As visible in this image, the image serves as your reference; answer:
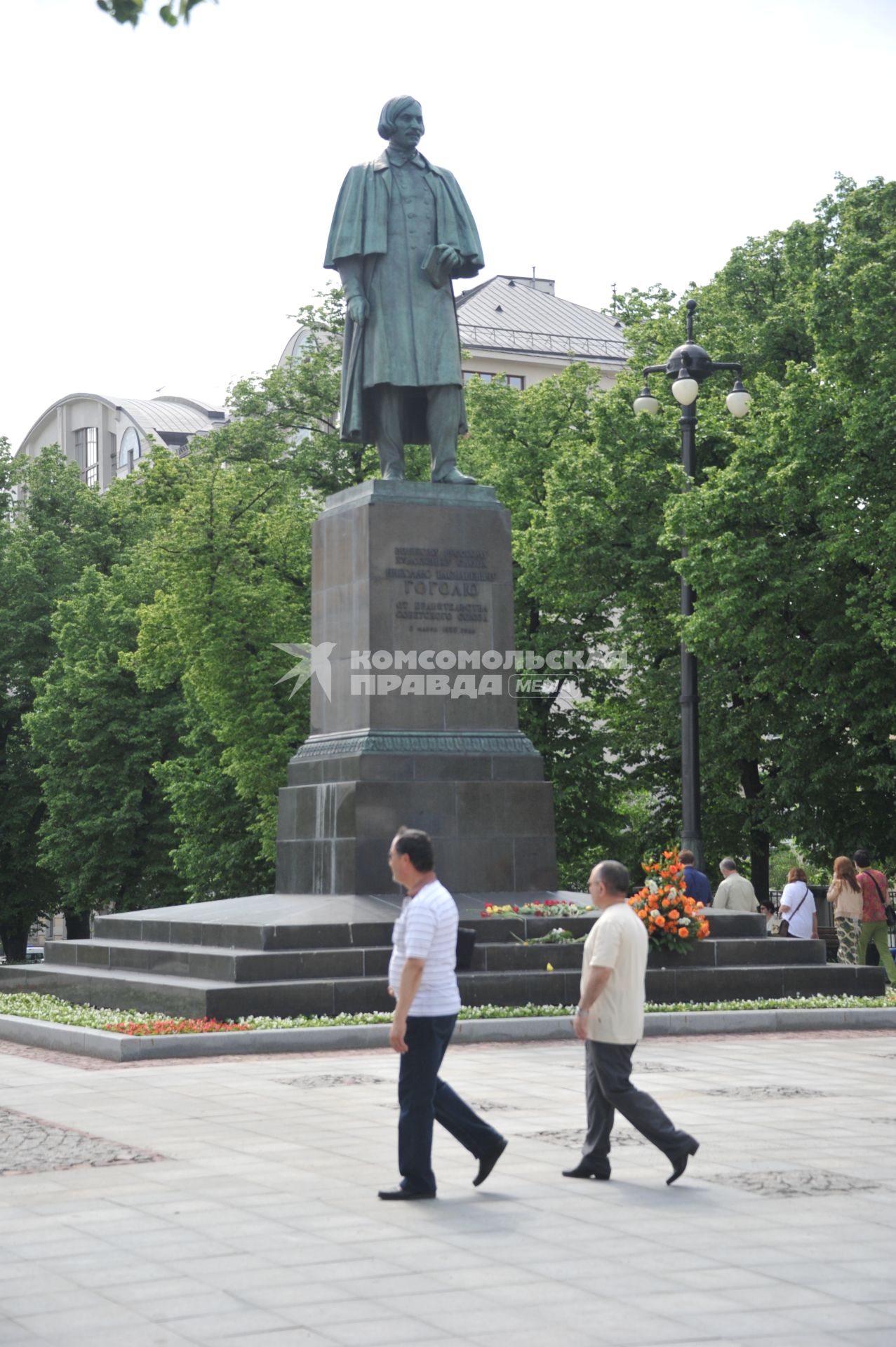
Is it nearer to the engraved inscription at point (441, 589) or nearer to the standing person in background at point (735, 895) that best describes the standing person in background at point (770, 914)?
the standing person in background at point (735, 895)

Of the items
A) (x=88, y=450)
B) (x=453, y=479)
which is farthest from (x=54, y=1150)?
(x=88, y=450)

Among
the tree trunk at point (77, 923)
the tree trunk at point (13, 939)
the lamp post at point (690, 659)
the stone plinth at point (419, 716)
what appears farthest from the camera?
the tree trunk at point (13, 939)

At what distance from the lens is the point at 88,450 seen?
281 ft

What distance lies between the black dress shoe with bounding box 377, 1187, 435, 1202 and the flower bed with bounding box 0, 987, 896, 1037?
6187mm

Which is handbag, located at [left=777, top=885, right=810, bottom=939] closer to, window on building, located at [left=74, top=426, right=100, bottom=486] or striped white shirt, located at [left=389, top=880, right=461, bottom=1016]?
striped white shirt, located at [left=389, top=880, right=461, bottom=1016]

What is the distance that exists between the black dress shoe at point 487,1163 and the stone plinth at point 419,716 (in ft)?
28.9

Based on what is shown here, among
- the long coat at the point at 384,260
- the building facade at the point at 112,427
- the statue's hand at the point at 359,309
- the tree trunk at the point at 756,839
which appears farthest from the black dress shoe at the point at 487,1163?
the building facade at the point at 112,427

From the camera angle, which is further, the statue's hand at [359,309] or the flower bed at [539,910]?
the statue's hand at [359,309]

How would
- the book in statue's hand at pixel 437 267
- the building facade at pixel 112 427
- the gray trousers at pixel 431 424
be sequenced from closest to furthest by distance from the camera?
the book in statue's hand at pixel 437 267, the gray trousers at pixel 431 424, the building facade at pixel 112 427

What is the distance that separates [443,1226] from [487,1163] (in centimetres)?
75

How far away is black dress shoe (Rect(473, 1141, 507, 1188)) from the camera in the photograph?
8.00 meters

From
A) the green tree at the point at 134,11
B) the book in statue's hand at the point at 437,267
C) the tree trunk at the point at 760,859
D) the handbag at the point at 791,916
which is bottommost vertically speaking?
the handbag at the point at 791,916

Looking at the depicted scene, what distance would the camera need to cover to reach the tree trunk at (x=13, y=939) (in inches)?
1812

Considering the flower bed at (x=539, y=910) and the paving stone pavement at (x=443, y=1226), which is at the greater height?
the flower bed at (x=539, y=910)
